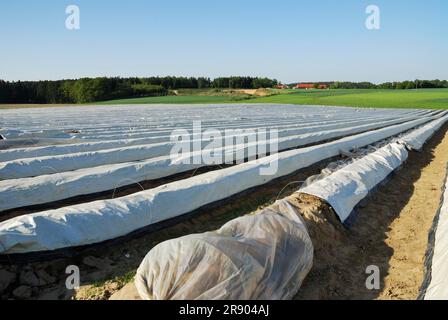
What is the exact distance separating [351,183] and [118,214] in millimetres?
3918

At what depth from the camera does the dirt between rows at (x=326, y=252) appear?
3.80 metres

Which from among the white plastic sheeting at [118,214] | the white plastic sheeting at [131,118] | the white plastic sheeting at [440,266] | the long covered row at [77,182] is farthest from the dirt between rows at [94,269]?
the white plastic sheeting at [131,118]

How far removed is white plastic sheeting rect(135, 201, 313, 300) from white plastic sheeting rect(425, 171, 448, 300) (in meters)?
1.15

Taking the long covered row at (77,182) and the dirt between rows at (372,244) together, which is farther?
the long covered row at (77,182)

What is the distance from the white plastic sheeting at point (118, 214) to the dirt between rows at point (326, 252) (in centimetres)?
20

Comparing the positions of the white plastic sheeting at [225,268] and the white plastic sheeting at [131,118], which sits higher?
the white plastic sheeting at [131,118]

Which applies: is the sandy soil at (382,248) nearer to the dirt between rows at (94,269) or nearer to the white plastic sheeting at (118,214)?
the dirt between rows at (94,269)

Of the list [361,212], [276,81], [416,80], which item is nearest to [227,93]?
[276,81]

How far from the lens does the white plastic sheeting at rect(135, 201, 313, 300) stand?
2928 mm

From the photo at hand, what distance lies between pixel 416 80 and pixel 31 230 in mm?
80392

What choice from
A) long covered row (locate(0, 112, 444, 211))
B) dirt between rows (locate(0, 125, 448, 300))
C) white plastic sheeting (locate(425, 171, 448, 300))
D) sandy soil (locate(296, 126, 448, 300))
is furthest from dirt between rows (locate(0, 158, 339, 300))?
white plastic sheeting (locate(425, 171, 448, 300))
